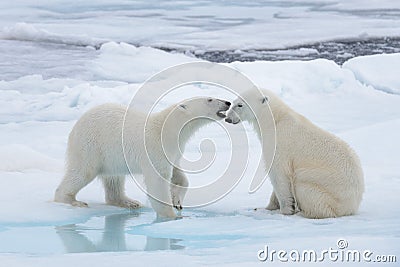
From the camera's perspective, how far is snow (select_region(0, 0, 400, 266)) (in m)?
4.06

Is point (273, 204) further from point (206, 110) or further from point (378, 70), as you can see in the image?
Result: point (378, 70)

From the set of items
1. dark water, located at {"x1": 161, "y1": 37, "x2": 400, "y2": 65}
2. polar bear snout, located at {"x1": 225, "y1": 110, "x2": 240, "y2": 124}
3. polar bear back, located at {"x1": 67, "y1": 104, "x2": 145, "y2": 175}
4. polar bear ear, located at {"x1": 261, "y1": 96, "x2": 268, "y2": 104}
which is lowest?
polar bear back, located at {"x1": 67, "y1": 104, "x2": 145, "y2": 175}

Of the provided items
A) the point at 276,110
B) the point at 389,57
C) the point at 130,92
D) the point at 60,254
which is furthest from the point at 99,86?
the point at 60,254

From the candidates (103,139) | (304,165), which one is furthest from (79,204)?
(304,165)

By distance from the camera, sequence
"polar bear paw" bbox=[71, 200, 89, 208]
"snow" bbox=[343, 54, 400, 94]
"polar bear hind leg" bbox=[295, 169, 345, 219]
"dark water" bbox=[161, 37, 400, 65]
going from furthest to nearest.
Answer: "dark water" bbox=[161, 37, 400, 65], "snow" bbox=[343, 54, 400, 94], "polar bear paw" bbox=[71, 200, 89, 208], "polar bear hind leg" bbox=[295, 169, 345, 219]

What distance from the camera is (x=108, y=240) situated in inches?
167

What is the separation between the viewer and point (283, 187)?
15.3 ft

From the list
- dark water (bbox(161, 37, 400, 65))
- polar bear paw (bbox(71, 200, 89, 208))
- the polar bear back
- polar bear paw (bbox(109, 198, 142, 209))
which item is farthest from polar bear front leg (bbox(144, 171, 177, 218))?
dark water (bbox(161, 37, 400, 65))

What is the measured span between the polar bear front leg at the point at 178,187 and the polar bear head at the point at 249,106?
475 millimetres

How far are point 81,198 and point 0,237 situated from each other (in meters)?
1.10

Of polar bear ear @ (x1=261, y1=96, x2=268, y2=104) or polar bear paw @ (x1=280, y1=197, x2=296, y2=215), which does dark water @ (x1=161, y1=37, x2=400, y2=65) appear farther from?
polar bear paw @ (x1=280, y1=197, x2=296, y2=215)

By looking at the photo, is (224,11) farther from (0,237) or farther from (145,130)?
(0,237)

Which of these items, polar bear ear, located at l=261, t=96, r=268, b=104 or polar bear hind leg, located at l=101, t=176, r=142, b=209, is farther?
polar bear hind leg, located at l=101, t=176, r=142, b=209

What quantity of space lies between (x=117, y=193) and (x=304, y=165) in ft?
4.11
